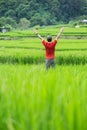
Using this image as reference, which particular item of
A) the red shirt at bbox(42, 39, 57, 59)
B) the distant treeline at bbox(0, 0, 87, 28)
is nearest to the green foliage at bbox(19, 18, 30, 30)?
the distant treeline at bbox(0, 0, 87, 28)

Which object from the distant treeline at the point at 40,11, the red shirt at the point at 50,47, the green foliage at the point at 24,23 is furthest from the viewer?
the distant treeline at the point at 40,11

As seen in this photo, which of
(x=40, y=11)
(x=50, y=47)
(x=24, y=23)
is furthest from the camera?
(x=40, y=11)

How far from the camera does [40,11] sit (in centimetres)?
8400

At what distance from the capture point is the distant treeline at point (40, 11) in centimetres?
8006

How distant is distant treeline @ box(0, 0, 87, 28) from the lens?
80062 mm

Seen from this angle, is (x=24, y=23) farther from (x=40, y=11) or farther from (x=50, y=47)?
(x=50, y=47)

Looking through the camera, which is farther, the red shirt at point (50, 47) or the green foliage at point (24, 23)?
the green foliage at point (24, 23)

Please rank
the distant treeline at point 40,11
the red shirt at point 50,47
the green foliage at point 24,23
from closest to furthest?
the red shirt at point 50,47 < the green foliage at point 24,23 < the distant treeline at point 40,11

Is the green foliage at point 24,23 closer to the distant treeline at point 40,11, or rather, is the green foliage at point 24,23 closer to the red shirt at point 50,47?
the distant treeline at point 40,11

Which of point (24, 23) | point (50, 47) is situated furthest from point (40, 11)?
point (50, 47)

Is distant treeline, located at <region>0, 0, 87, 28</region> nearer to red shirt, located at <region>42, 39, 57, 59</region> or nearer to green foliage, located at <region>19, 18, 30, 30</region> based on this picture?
green foliage, located at <region>19, 18, 30, 30</region>

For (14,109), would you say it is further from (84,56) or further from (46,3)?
(46,3)

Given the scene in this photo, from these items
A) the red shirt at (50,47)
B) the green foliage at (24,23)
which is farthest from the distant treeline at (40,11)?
the red shirt at (50,47)

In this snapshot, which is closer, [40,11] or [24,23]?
[24,23]
